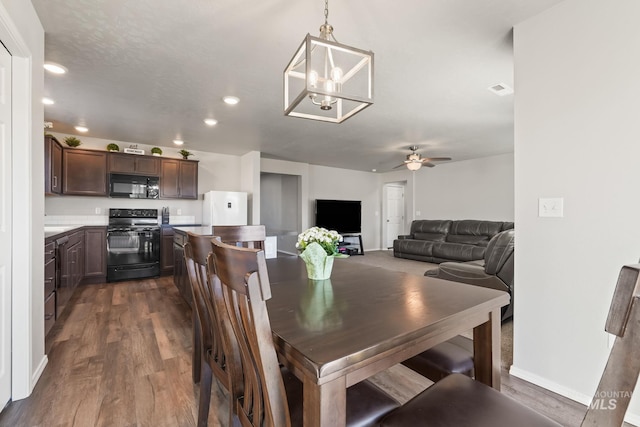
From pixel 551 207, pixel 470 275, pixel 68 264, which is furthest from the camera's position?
pixel 68 264

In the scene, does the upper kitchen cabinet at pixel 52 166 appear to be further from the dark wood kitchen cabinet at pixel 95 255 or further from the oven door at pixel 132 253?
the oven door at pixel 132 253

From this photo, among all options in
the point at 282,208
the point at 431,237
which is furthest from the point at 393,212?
the point at 282,208

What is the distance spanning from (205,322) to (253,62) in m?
2.11

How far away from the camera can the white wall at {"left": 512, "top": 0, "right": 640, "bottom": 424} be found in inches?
60.7

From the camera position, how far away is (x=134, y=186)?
16.1ft

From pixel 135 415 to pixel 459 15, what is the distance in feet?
10.2

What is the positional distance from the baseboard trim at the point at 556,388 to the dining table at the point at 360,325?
0.88 meters

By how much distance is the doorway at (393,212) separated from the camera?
901 centimetres

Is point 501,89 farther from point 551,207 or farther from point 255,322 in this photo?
point 255,322

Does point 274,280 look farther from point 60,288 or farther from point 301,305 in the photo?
point 60,288

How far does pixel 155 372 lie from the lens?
79.8 inches

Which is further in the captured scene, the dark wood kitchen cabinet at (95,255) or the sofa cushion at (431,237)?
the sofa cushion at (431,237)

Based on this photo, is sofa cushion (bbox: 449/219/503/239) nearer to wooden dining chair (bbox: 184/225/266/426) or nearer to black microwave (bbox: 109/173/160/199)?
wooden dining chair (bbox: 184/225/266/426)

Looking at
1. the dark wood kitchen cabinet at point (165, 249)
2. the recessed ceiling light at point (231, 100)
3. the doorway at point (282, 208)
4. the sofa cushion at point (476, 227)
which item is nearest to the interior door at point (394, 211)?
the sofa cushion at point (476, 227)
